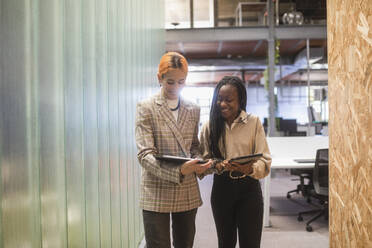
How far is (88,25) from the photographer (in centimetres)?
162

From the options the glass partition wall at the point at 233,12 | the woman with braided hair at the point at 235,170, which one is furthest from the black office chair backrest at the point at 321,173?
the glass partition wall at the point at 233,12

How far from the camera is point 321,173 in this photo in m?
3.80

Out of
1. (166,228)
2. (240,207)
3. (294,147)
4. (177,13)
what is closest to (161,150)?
(166,228)

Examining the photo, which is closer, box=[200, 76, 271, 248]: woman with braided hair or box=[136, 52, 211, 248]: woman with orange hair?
box=[136, 52, 211, 248]: woman with orange hair

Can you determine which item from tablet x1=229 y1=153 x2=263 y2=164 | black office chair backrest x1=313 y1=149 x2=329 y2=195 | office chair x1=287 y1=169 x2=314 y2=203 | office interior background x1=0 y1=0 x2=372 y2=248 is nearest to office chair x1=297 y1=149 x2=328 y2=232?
black office chair backrest x1=313 y1=149 x2=329 y2=195

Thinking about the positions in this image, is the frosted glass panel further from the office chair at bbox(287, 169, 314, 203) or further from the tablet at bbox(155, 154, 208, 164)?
the office chair at bbox(287, 169, 314, 203)

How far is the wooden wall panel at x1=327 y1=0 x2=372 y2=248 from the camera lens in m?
1.34

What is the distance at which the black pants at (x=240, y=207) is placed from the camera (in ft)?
5.65

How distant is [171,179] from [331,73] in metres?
1.05

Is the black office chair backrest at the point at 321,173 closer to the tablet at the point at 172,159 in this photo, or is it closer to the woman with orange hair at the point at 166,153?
the woman with orange hair at the point at 166,153

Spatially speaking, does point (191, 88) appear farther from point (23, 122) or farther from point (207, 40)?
point (23, 122)

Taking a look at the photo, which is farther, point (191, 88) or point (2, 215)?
point (191, 88)

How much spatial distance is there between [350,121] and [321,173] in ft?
8.38

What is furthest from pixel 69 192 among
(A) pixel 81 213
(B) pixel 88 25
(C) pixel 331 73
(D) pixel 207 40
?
(D) pixel 207 40
